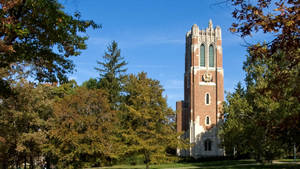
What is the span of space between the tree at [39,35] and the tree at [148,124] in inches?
473

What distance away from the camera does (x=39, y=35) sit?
359 inches

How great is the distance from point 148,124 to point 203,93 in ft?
95.4

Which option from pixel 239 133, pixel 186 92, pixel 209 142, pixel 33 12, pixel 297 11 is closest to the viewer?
pixel 297 11

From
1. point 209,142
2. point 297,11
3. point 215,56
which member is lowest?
point 209,142

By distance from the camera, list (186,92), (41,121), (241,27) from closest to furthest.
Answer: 1. (241,27)
2. (41,121)
3. (186,92)

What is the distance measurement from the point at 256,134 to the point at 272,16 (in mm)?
16582

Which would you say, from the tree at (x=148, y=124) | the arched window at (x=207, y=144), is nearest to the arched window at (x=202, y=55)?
the arched window at (x=207, y=144)

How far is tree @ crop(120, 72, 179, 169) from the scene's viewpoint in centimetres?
2170

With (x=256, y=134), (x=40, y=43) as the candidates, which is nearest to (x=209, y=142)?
(x=256, y=134)

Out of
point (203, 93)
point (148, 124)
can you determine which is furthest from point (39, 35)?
point (203, 93)

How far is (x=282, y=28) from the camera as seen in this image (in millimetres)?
6035

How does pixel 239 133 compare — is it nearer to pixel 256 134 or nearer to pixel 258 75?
pixel 256 134

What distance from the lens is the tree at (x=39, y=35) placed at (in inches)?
309

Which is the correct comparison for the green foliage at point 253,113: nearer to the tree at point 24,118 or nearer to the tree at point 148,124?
the tree at point 148,124
